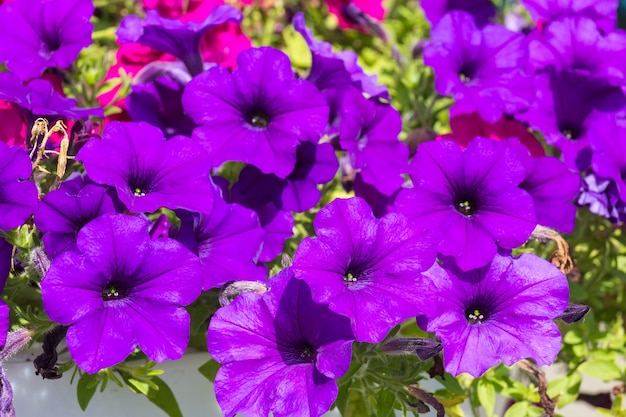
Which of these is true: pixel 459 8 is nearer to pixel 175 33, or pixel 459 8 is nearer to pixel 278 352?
pixel 175 33

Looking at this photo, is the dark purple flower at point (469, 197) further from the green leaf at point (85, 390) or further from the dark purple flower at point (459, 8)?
A: the dark purple flower at point (459, 8)

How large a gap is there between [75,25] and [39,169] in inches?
13.1

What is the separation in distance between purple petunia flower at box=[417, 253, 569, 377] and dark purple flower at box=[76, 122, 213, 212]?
332mm

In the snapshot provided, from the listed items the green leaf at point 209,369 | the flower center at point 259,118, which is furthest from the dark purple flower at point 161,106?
the green leaf at point 209,369

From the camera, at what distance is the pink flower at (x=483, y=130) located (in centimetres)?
148

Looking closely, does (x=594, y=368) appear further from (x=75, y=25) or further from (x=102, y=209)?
(x=75, y=25)

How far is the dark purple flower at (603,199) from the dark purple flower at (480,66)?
0.18 meters

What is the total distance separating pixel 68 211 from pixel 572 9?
3.69 ft

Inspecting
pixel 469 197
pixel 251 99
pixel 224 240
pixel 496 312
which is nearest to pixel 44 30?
pixel 251 99

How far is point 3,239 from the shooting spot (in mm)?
1066

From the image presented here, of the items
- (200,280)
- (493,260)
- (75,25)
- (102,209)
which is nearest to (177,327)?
(200,280)

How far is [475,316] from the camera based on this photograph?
43.0 inches

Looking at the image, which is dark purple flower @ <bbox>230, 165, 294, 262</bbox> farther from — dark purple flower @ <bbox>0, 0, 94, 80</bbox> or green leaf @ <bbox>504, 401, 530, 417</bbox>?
green leaf @ <bbox>504, 401, 530, 417</bbox>

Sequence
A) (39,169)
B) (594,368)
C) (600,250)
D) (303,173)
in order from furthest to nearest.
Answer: (600,250), (594,368), (303,173), (39,169)
